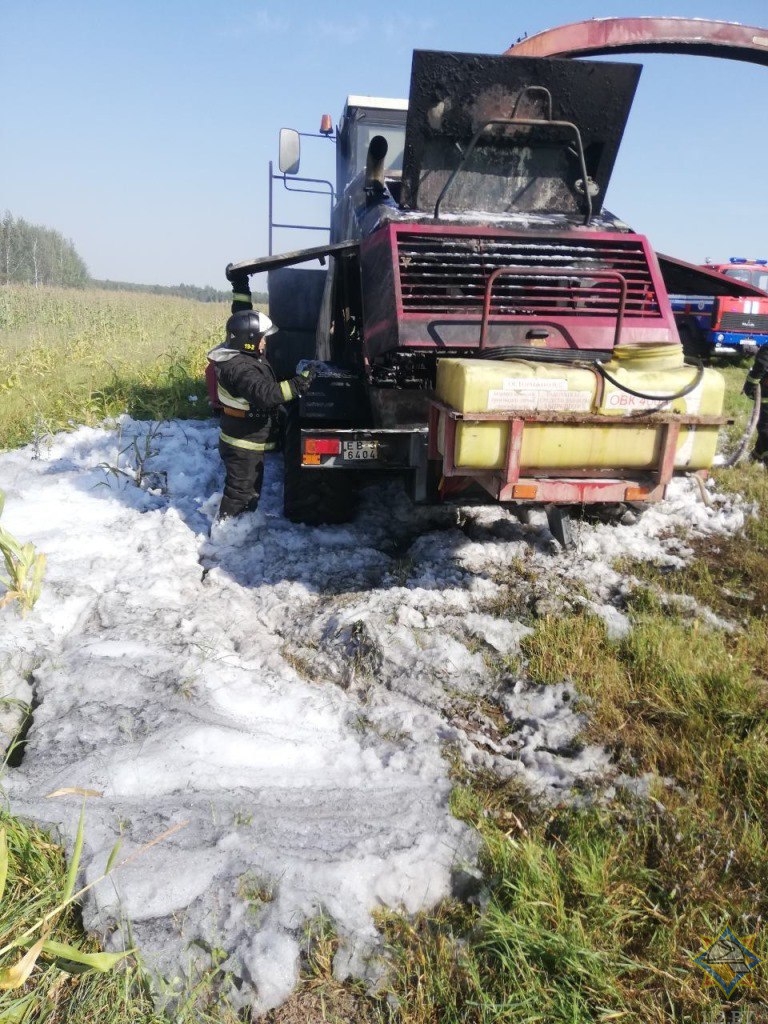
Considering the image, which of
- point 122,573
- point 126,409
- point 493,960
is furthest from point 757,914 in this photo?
point 126,409

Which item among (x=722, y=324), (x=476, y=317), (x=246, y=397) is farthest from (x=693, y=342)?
(x=246, y=397)

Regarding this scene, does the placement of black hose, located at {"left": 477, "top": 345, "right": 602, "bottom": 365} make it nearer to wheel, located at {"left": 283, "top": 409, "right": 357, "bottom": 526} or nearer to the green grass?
wheel, located at {"left": 283, "top": 409, "right": 357, "bottom": 526}

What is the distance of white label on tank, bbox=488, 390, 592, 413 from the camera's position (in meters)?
2.98

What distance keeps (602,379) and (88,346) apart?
8.33 m

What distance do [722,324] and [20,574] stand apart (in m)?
11.6

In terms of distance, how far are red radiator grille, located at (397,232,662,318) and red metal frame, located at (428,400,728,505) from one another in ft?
2.98

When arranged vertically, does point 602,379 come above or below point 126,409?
above

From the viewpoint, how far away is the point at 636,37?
5551 mm

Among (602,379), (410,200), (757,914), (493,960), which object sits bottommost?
(493,960)

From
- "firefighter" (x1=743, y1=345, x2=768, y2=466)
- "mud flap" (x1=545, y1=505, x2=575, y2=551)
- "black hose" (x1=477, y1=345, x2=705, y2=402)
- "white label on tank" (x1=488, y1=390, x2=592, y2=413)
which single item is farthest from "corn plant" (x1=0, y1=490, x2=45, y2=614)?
"firefighter" (x1=743, y1=345, x2=768, y2=466)

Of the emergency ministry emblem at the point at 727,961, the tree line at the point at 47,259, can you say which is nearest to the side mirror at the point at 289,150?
the emergency ministry emblem at the point at 727,961

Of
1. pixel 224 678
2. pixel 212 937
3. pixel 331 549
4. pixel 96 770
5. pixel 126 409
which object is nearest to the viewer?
pixel 212 937

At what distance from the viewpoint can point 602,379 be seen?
119 inches

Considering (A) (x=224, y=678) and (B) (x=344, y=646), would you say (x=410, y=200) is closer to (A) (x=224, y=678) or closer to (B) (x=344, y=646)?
(B) (x=344, y=646)
